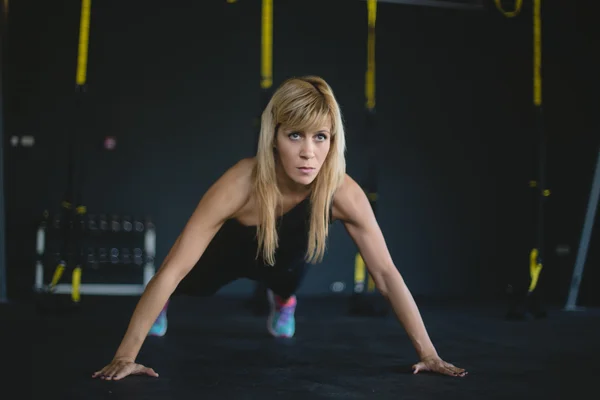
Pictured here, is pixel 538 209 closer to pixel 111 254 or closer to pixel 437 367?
pixel 437 367

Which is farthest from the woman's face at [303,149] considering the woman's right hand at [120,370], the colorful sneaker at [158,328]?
the colorful sneaker at [158,328]

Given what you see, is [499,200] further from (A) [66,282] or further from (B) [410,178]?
(A) [66,282]

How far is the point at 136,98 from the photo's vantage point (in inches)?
221

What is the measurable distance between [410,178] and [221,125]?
172cm

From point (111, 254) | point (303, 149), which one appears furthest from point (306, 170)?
point (111, 254)

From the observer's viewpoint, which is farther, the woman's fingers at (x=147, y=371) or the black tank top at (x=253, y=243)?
the black tank top at (x=253, y=243)

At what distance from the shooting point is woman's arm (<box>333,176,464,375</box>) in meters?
2.44

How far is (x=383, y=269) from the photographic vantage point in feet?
8.17

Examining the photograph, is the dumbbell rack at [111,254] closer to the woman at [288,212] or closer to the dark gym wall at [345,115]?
the dark gym wall at [345,115]

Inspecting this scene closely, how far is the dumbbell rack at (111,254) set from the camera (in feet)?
17.5

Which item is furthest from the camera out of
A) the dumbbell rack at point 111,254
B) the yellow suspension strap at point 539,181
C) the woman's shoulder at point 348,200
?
the dumbbell rack at point 111,254

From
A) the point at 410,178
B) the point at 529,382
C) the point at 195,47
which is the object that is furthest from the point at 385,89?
the point at 529,382

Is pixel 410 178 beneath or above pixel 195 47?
beneath

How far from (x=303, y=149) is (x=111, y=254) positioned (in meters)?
3.49
